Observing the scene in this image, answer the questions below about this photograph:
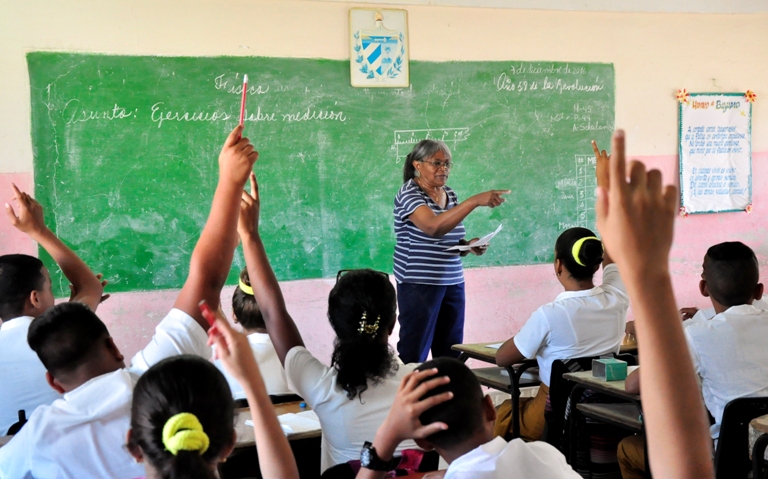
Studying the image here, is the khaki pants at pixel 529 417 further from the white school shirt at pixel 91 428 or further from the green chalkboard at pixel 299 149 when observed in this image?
the white school shirt at pixel 91 428

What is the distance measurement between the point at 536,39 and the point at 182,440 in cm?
459

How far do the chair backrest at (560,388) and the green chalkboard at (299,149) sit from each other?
1.96 metres

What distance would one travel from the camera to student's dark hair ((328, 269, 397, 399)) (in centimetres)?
192

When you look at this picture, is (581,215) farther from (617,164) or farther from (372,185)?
(617,164)

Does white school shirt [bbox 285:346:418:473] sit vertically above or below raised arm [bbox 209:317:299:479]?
below

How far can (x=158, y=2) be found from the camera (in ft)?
14.1

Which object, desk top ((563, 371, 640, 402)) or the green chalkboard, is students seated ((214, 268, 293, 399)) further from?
the green chalkboard

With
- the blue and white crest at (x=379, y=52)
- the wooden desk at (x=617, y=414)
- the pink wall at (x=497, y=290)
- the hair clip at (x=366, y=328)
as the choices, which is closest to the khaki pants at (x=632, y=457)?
the wooden desk at (x=617, y=414)

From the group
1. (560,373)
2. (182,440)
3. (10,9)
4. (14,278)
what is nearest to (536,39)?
(560,373)

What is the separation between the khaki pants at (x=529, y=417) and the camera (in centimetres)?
329

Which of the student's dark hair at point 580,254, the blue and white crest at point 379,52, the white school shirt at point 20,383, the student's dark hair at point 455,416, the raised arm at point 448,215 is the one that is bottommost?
the white school shirt at point 20,383

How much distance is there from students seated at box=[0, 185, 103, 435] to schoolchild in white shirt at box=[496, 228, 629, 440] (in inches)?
70.3

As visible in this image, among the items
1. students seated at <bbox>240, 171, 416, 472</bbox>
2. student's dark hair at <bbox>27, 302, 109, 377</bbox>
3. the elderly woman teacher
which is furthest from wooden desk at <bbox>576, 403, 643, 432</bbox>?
student's dark hair at <bbox>27, 302, 109, 377</bbox>

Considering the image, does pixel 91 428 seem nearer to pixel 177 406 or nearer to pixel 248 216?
pixel 177 406
